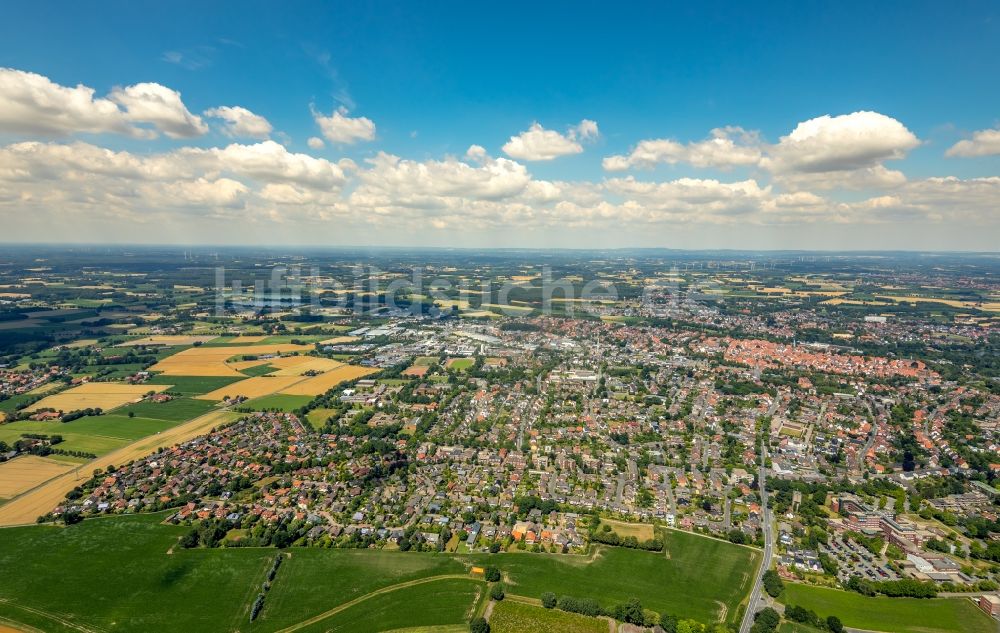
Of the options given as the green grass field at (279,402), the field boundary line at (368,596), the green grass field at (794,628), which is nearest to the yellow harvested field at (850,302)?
the green grass field at (794,628)

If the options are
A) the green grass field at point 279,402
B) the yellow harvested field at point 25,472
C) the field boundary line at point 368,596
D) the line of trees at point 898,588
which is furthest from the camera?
the green grass field at point 279,402

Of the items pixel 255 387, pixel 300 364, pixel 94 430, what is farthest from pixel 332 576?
pixel 300 364

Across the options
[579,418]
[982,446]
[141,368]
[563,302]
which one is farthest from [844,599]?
[563,302]

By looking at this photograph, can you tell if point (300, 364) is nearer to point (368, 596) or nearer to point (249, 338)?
point (249, 338)

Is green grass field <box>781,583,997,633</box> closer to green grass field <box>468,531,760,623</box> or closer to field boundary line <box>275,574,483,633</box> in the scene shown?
green grass field <box>468,531,760,623</box>

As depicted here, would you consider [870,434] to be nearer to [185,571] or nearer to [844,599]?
[844,599]

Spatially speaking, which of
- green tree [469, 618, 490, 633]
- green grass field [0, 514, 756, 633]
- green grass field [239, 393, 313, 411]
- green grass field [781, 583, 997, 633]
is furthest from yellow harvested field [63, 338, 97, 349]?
green grass field [781, 583, 997, 633]

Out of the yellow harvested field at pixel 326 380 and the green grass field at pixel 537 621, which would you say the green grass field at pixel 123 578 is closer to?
the green grass field at pixel 537 621
